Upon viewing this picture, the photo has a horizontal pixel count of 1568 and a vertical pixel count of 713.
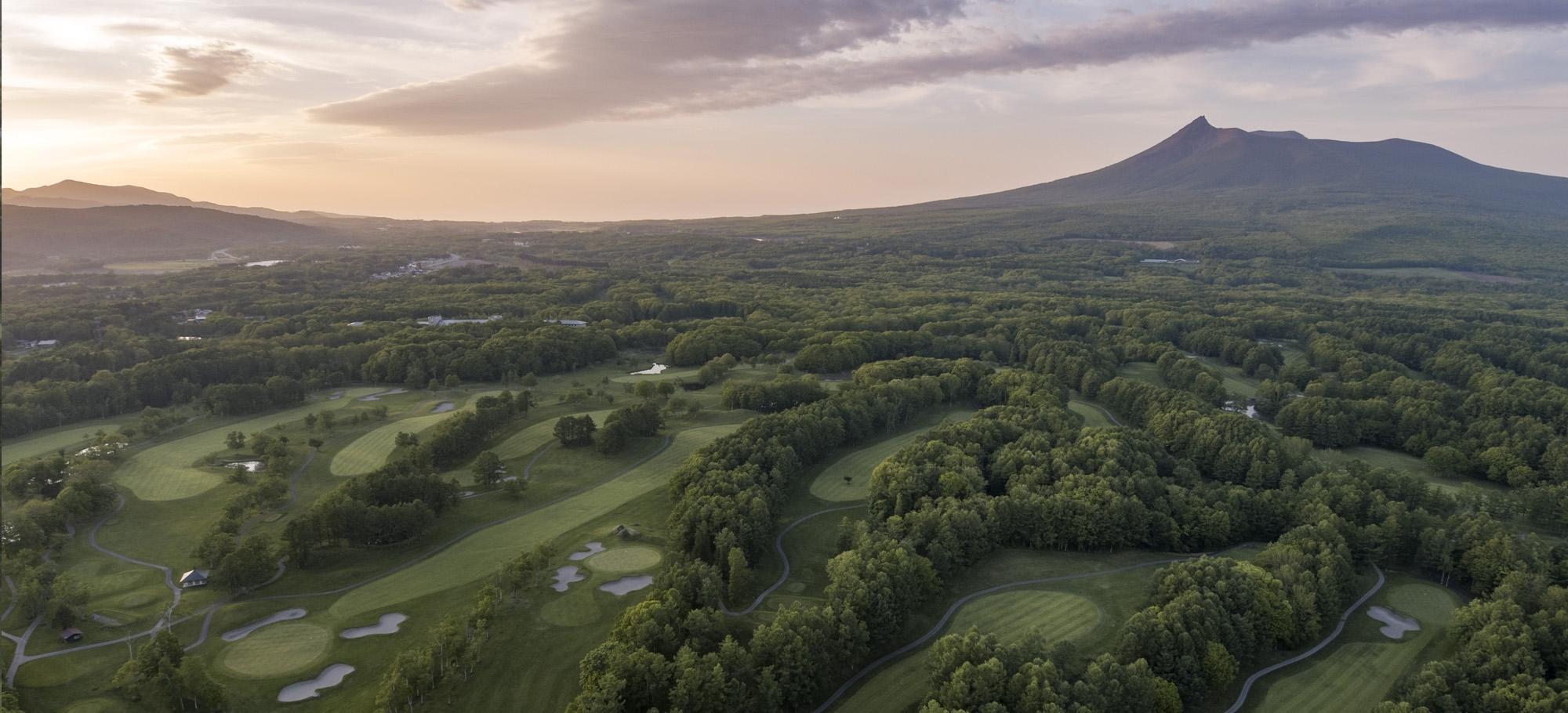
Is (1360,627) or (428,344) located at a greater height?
(428,344)

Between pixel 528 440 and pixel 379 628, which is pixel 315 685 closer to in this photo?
pixel 379 628

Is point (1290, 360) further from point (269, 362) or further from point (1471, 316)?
point (269, 362)

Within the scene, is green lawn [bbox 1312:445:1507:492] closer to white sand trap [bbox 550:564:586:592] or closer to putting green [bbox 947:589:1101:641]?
putting green [bbox 947:589:1101:641]

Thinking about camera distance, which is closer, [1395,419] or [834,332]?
[1395,419]

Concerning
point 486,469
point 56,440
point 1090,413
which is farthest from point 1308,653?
point 56,440

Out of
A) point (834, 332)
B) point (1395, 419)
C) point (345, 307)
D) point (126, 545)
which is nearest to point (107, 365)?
point (345, 307)

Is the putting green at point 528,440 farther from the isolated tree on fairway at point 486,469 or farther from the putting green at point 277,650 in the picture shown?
the putting green at point 277,650
